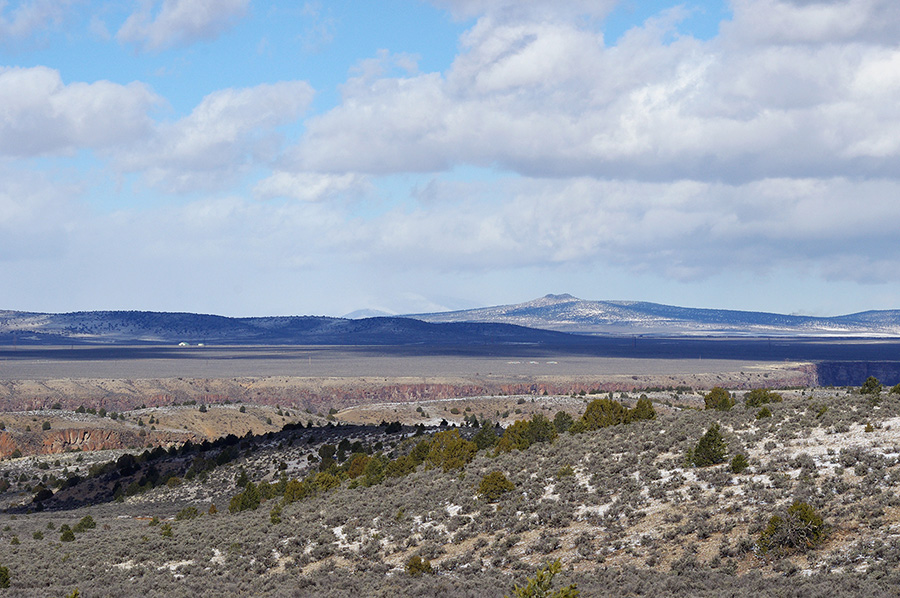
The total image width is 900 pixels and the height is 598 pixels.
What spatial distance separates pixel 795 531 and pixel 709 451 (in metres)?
7.61

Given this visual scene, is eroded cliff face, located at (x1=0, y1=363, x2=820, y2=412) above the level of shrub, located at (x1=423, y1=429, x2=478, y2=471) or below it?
below

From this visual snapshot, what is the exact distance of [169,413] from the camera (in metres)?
117

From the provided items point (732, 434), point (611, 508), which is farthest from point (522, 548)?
point (732, 434)

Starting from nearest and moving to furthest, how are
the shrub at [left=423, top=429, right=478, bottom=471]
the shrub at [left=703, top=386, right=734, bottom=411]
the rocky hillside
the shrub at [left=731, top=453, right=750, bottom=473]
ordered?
1. the rocky hillside
2. the shrub at [left=731, top=453, right=750, bottom=473]
3. the shrub at [left=423, top=429, right=478, bottom=471]
4. the shrub at [left=703, top=386, right=734, bottom=411]

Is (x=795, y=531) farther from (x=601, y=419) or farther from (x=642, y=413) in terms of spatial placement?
(x=601, y=419)

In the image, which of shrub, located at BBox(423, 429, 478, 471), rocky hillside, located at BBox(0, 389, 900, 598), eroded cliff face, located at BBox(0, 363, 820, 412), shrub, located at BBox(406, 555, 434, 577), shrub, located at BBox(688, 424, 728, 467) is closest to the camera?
rocky hillside, located at BBox(0, 389, 900, 598)

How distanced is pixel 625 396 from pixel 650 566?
9138 centimetres

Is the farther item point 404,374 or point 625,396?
point 404,374

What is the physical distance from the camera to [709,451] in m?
31.4

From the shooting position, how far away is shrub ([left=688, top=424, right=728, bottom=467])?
31.4 metres

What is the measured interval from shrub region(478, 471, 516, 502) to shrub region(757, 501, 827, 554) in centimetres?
1139

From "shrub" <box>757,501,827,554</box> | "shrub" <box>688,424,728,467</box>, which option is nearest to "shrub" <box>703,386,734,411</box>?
"shrub" <box>688,424,728,467</box>

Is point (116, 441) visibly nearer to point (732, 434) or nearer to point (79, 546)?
point (79, 546)

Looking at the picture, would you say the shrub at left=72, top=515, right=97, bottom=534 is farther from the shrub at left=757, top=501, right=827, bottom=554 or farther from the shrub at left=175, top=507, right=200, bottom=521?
the shrub at left=757, top=501, right=827, bottom=554
